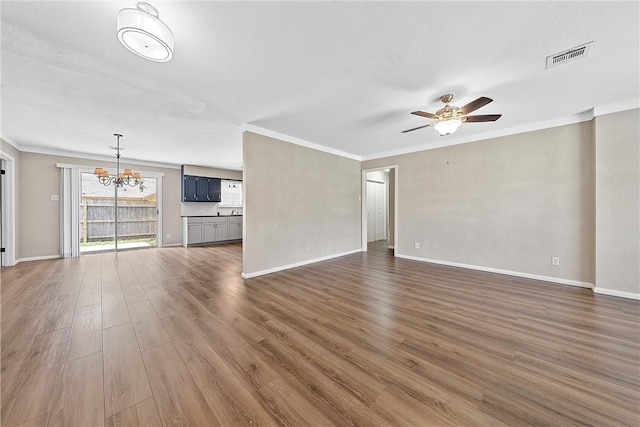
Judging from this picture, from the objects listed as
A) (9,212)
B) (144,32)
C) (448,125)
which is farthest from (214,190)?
(448,125)

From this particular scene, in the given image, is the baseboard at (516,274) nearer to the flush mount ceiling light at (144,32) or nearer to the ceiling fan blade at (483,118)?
the ceiling fan blade at (483,118)

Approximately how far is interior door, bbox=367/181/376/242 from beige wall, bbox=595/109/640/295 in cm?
484

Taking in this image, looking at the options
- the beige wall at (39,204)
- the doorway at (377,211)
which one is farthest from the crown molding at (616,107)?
the beige wall at (39,204)

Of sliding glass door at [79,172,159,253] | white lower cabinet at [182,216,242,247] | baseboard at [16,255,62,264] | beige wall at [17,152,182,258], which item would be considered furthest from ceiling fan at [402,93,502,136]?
baseboard at [16,255,62,264]

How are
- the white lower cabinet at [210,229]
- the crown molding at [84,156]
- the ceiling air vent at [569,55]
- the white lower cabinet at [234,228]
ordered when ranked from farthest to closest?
the white lower cabinet at [234,228] < the white lower cabinet at [210,229] < the crown molding at [84,156] < the ceiling air vent at [569,55]

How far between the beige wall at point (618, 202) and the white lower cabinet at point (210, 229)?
836 cm

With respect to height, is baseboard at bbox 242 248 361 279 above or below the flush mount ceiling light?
below

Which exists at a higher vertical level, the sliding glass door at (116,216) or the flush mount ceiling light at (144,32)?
the flush mount ceiling light at (144,32)

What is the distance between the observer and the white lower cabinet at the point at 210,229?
22.5ft

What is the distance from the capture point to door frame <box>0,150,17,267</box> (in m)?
4.39

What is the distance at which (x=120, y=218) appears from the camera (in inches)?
248

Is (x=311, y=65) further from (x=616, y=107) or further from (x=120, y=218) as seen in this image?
(x=120, y=218)

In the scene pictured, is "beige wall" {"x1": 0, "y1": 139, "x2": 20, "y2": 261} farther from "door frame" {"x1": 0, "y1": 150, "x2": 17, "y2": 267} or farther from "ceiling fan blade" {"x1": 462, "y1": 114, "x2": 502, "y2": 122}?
"ceiling fan blade" {"x1": 462, "y1": 114, "x2": 502, "y2": 122}

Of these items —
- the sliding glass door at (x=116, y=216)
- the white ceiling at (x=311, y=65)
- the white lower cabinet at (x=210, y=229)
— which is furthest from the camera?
the white lower cabinet at (x=210, y=229)
